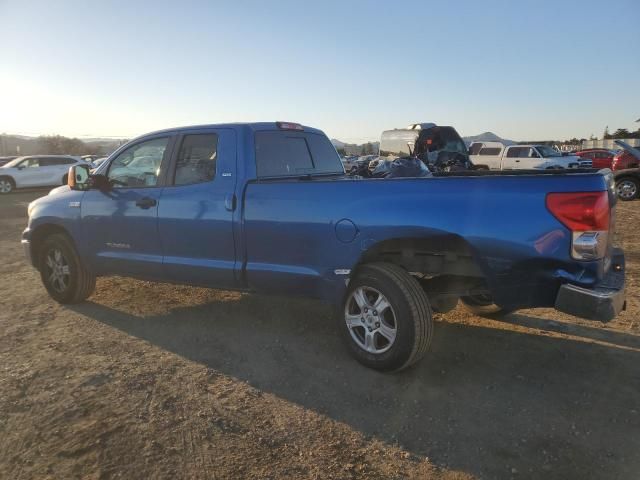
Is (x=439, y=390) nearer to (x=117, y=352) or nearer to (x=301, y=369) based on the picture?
(x=301, y=369)

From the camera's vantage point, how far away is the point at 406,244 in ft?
11.4

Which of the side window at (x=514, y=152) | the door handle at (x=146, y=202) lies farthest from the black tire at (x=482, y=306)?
the side window at (x=514, y=152)

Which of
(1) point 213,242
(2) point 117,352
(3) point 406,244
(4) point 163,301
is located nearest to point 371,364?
(3) point 406,244

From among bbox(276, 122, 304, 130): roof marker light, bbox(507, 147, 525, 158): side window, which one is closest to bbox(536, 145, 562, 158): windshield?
bbox(507, 147, 525, 158): side window

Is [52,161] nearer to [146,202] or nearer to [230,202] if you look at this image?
[146,202]

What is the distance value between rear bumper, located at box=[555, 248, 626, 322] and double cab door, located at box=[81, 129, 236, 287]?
2.57m

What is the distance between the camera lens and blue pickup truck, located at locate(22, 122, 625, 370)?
294 centimetres

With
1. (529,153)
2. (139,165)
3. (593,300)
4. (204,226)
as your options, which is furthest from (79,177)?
(529,153)

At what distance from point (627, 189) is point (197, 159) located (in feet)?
52.9

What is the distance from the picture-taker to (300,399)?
10.7 feet

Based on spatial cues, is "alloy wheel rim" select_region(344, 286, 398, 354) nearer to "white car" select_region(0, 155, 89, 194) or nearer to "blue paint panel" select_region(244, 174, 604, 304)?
"blue paint panel" select_region(244, 174, 604, 304)

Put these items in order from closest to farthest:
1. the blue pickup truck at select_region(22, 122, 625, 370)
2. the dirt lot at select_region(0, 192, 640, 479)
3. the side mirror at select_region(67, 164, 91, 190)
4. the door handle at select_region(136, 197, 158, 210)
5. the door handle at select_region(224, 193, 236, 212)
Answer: the dirt lot at select_region(0, 192, 640, 479)
the blue pickup truck at select_region(22, 122, 625, 370)
the door handle at select_region(224, 193, 236, 212)
the door handle at select_region(136, 197, 158, 210)
the side mirror at select_region(67, 164, 91, 190)

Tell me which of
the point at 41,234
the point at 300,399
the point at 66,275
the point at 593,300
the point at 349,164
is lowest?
the point at 300,399

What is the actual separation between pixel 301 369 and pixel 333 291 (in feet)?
2.12
